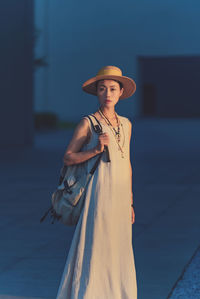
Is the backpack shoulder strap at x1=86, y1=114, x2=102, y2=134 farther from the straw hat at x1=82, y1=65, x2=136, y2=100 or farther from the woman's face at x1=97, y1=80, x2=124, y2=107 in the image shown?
the straw hat at x1=82, y1=65, x2=136, y2=100

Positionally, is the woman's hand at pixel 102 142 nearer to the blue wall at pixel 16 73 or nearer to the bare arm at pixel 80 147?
the bare arm at pixel 80 147

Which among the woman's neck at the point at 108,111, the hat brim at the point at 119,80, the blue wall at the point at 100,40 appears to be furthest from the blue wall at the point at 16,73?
the blue wall at the point at 100,40

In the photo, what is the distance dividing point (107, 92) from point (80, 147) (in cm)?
40

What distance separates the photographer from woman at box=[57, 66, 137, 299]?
4.18m

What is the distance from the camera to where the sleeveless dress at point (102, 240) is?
13.7 ft

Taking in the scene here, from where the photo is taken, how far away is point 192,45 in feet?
140

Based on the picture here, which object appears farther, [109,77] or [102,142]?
[109,77]

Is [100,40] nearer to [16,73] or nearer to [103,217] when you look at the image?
[16,73]

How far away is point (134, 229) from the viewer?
7934 mm

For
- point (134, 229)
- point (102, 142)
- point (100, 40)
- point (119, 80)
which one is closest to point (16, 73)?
point (134, 229)

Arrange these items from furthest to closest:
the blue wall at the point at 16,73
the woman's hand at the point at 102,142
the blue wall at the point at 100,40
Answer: the blue wall at the point at 100,40 < the blue wall at the point at 16,73 < the woman's hand at the point at 102,142

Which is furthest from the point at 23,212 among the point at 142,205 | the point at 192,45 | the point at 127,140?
the point at 192,45

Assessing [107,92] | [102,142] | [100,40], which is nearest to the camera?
[102,142]

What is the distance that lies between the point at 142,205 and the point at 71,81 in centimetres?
3622
